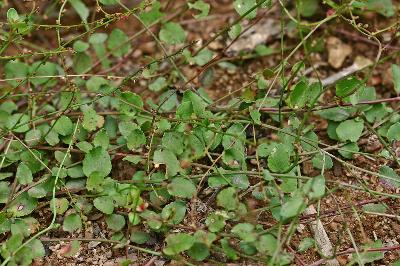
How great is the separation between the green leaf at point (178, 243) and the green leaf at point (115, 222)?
21cm

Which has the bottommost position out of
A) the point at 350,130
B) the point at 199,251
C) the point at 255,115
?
the point at 350,130

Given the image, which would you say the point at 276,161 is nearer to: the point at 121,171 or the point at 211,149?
the point at 211,149

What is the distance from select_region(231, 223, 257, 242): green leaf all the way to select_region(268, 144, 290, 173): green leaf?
0.25 m

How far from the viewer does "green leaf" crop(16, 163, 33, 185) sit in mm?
1930

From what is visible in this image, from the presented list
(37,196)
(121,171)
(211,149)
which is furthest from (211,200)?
(37,196)

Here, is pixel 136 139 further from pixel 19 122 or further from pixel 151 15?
pixel 151 15

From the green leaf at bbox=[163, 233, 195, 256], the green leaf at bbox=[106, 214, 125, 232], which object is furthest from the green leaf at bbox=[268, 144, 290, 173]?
the green leaf at bbox=[106, 214, 125, 232]

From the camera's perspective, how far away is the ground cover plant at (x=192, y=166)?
1786mm

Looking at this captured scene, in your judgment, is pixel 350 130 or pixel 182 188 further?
pixel 350 130

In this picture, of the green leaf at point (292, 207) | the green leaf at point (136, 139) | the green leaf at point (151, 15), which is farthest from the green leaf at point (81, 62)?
the green leaf at point (292, 207)

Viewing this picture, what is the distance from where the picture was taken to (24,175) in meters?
1.93

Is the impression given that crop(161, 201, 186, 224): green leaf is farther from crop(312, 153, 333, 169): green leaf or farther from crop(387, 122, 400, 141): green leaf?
crop(387, 122, 400, 141): green leaf

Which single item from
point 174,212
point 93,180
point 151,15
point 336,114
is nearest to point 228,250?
point 174,212

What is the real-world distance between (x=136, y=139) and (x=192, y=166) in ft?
0.66
